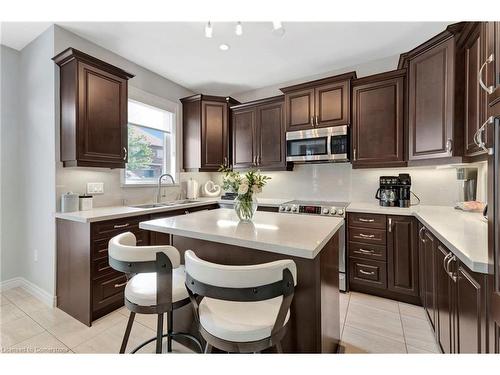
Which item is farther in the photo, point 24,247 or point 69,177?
point 24,247

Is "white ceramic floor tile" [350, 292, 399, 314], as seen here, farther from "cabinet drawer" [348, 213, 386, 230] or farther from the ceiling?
the ceiling

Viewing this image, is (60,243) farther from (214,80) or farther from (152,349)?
(214,80)

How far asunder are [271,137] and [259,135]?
22cm

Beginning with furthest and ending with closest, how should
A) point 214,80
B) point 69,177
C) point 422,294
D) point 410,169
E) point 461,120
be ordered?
point 214,80 → point 410,169 → point 69,177 → point 422,294 → point 461,120

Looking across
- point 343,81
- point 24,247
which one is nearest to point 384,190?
point 343,81

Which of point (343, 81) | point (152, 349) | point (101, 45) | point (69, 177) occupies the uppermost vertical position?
point (101, 45)

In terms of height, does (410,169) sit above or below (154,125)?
below

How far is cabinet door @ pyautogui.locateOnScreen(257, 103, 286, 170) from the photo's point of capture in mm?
3439

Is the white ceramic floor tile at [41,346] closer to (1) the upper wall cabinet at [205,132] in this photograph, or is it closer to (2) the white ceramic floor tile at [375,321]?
(2) the white ceramic floor tile at [375,321]

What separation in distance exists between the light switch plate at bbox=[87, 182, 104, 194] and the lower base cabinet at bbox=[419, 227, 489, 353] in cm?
326

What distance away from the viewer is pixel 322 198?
11.4ft

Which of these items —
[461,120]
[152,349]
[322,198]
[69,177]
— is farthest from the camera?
[322,198]

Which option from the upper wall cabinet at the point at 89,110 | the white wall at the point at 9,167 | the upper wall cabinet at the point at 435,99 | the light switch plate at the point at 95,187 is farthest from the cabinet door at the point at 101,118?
the upper wall cabinet at the point at 435,99

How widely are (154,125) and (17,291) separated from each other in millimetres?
2635
